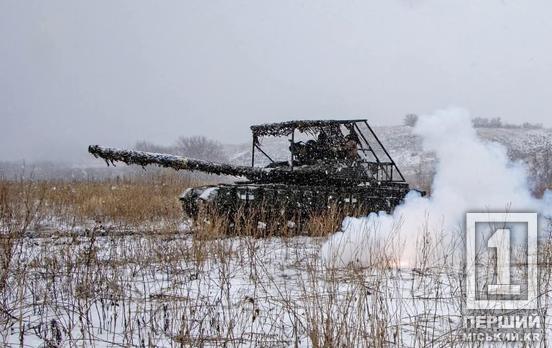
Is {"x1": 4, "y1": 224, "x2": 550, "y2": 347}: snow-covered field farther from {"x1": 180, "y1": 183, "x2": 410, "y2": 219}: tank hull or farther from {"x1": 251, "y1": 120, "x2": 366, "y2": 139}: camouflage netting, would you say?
{"x1": 251, "y1": 120, "x2": 366, "y2": 139}: camouflage netting

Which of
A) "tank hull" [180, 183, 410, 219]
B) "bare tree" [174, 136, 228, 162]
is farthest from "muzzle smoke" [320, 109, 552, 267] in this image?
"bare tree" [174, 136, 228, 162]

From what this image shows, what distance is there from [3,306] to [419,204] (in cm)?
769

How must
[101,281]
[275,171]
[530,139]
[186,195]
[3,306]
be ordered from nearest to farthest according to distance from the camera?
[3,306], [101,281], [186,195], [275,171], [530,139]

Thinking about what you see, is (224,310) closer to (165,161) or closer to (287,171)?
(165,161)

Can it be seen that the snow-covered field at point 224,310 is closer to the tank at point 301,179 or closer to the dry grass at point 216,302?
the dry grass at point 216,302

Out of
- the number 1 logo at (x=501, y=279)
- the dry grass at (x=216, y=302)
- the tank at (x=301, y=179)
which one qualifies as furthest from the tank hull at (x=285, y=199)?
the number 1 logo at (x=501, y=279)

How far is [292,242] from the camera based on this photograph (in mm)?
9719

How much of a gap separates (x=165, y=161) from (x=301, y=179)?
10.1 feet

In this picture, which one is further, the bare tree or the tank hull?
the bare tree

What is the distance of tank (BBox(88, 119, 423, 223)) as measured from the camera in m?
10.5

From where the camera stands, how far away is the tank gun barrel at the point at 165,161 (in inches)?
388

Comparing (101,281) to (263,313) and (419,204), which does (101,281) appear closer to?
(263,313)

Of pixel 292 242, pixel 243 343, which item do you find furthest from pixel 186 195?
pixel 243 343

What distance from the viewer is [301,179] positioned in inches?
460
